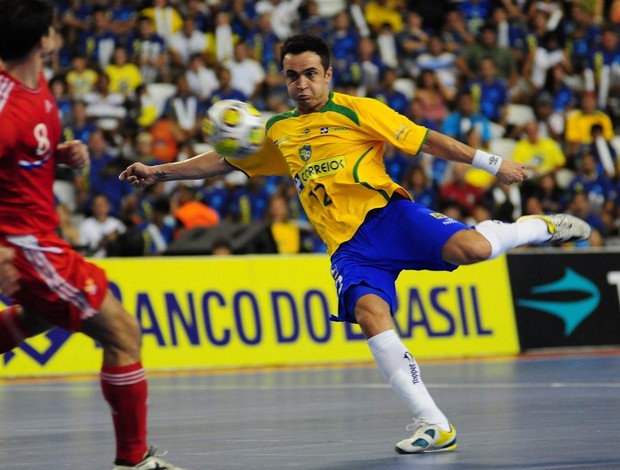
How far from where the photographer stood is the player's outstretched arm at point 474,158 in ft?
29.7

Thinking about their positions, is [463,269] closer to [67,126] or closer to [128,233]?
[128,233]

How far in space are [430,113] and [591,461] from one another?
55.4 ft

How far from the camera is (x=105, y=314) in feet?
23.1

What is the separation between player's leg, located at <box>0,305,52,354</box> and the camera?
303 inches

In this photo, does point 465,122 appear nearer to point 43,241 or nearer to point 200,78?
point 200,78

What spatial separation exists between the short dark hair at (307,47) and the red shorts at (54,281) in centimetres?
275

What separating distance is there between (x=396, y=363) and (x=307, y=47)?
2135 millimetres

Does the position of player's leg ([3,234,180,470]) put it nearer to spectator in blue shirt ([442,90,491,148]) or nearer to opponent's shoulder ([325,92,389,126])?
opponent's shoulder ([325,92,389,126])

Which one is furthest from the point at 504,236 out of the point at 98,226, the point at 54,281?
the point at 98,226

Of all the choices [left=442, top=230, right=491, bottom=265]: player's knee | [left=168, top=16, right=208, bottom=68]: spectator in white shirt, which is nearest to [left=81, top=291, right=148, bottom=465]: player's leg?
[left=442, top=230, right=491, bottom=265]: player's knee

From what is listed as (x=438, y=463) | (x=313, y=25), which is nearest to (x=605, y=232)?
(x=313, y=25)

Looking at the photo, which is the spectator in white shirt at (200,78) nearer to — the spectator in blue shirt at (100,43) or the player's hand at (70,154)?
the spectator in blue shirt at (100,43)

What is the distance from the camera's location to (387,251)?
356 inches

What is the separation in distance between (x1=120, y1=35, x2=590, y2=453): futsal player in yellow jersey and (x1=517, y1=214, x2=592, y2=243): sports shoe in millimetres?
10
